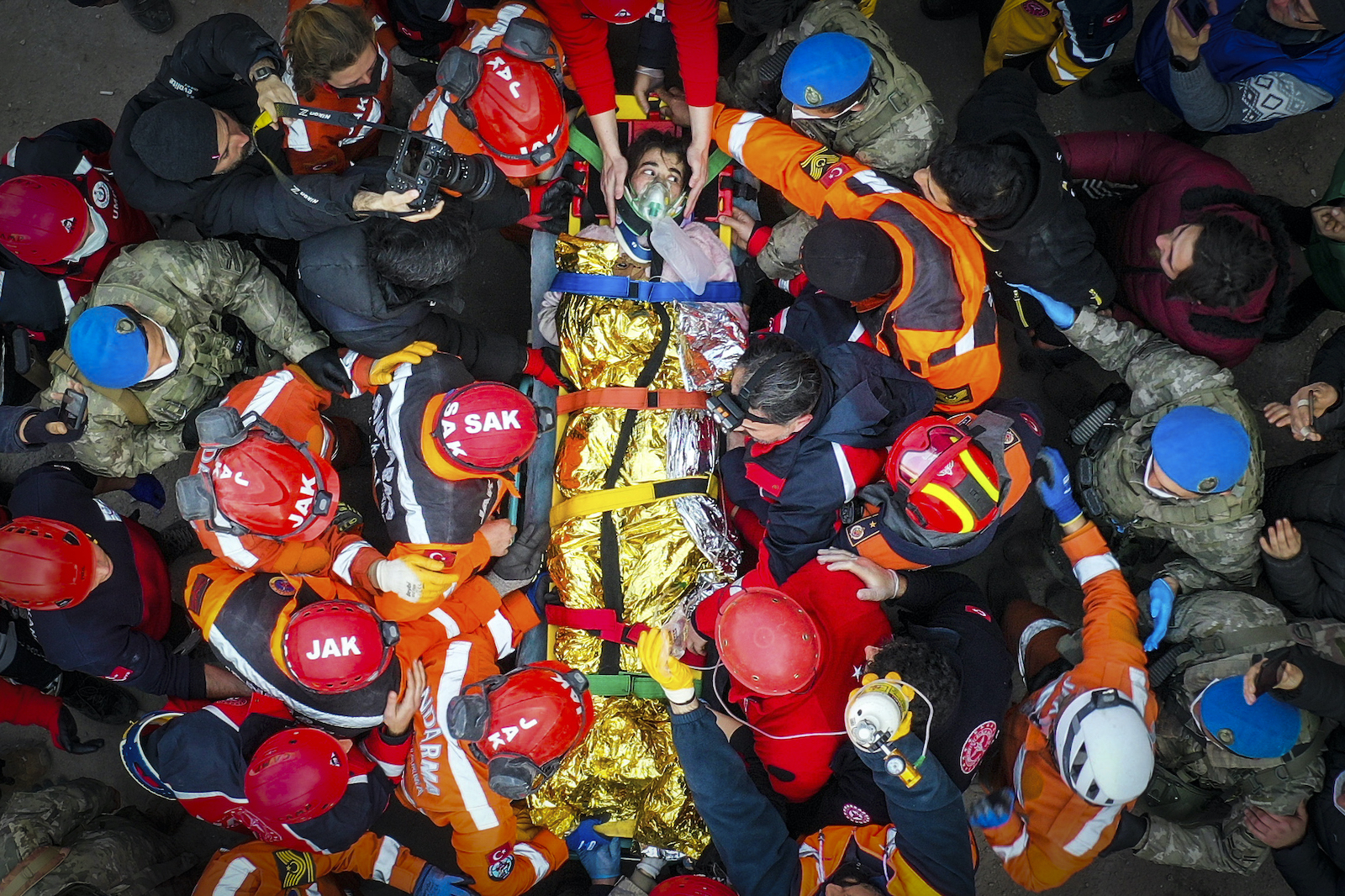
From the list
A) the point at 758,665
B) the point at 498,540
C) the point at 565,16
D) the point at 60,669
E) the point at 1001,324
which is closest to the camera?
the point at 758,665

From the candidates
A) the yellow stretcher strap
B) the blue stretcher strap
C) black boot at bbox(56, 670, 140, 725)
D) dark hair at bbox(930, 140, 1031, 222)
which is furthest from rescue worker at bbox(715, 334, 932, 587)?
black boot at bbox(56, 670, 140, 725)

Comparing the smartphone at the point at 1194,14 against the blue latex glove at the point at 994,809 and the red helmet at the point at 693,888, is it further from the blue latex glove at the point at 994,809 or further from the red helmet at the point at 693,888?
the red helmet at the point at 693,888

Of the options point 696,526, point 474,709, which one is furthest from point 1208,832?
point 474,709

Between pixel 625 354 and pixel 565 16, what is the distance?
54.5 inches

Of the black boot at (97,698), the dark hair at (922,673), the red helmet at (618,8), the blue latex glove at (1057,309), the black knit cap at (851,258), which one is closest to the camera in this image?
the dark hair at (922,673)

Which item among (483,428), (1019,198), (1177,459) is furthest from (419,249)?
(1177,459)

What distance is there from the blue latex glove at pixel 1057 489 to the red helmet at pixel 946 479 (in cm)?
79

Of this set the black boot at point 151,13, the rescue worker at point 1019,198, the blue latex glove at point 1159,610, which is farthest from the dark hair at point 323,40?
the blue latex glove at point 1159,610

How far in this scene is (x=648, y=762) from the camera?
11.8 ft

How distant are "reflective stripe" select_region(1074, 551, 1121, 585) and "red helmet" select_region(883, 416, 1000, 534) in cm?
88

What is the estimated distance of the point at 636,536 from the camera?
3664mm

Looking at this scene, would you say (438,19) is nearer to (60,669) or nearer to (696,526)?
(696,526)

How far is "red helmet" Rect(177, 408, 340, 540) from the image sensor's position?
312cm

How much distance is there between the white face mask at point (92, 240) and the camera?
3457 millimetres
